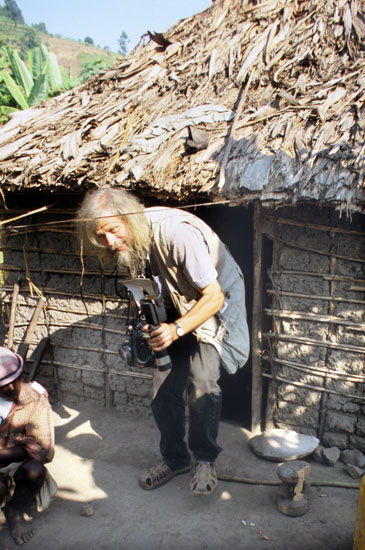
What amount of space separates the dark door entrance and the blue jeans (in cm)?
134

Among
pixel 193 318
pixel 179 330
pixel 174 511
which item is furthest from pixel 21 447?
pixel 193 318

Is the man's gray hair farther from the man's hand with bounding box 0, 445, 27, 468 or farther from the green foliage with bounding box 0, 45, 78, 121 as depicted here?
the green foliage with bounding box 0, 45, 78, 121

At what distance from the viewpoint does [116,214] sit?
2.75 meters

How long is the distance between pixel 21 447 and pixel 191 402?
45.5 inches

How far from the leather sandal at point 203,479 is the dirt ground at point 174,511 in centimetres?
12

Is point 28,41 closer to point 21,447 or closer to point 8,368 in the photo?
point 8,368

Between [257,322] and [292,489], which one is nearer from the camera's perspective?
[292,489]

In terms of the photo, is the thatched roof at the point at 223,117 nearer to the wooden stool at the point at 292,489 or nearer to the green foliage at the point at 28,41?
the wooden stool at the point at 292,489

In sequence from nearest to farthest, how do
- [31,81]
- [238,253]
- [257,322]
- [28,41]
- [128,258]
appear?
[128,258]
[257,322]
[238,253]
[31,81]
[28,41]

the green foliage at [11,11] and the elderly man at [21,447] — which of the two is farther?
the green foliage at [11,11]

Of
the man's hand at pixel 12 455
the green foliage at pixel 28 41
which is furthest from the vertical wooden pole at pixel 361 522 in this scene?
the green foliage at pixel 28 41

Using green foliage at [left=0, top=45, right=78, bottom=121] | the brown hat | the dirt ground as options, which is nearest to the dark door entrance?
the dirt ground

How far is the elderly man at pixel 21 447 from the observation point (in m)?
2.81

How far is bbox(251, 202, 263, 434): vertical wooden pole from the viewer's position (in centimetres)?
359
